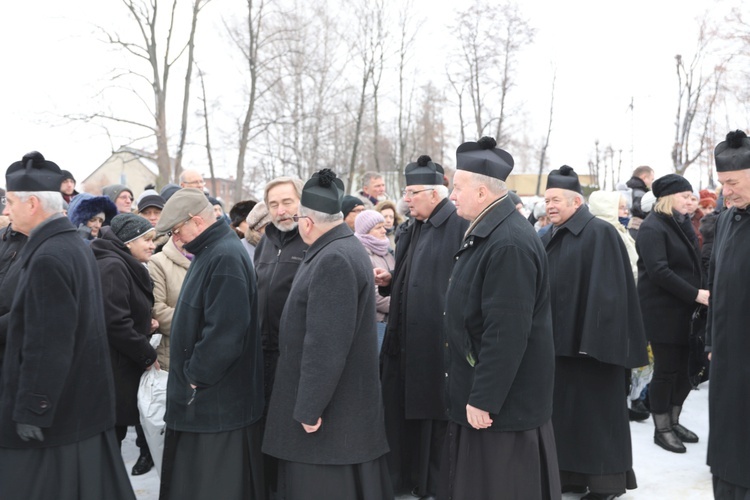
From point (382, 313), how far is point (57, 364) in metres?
2.82

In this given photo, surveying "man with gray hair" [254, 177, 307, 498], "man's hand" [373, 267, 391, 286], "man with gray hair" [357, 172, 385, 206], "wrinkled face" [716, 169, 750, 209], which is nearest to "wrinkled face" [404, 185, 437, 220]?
"man's hand" [373, 267, 391, 286]

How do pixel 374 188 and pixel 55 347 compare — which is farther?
pixel 374 188

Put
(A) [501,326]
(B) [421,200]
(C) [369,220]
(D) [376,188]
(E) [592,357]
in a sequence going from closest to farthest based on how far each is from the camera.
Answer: (A) [501,326] < (E) [592,357] < (B) [421,200] < (C) [369,220] < (D) [376,188]

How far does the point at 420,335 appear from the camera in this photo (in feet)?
14.8

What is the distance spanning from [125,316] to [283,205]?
1297 mm

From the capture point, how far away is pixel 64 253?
337cm

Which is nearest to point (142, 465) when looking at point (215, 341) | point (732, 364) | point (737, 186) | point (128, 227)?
point (128, 227)

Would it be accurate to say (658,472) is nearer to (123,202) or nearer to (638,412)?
(638,412)

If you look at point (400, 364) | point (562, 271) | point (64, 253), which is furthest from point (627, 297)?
point (64, 253)

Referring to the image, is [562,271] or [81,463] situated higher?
[562,271]

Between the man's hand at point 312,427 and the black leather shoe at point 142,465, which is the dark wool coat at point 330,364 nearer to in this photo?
the man's hand at point 312,427

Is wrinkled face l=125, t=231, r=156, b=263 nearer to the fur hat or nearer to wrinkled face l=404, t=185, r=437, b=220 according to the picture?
the fur hat

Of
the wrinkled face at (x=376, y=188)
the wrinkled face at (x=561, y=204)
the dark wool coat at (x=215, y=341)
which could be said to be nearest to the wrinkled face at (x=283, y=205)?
the dark wool coat at (x=215, y=341)

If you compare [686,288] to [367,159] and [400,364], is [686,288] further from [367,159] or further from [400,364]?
[367,159]
